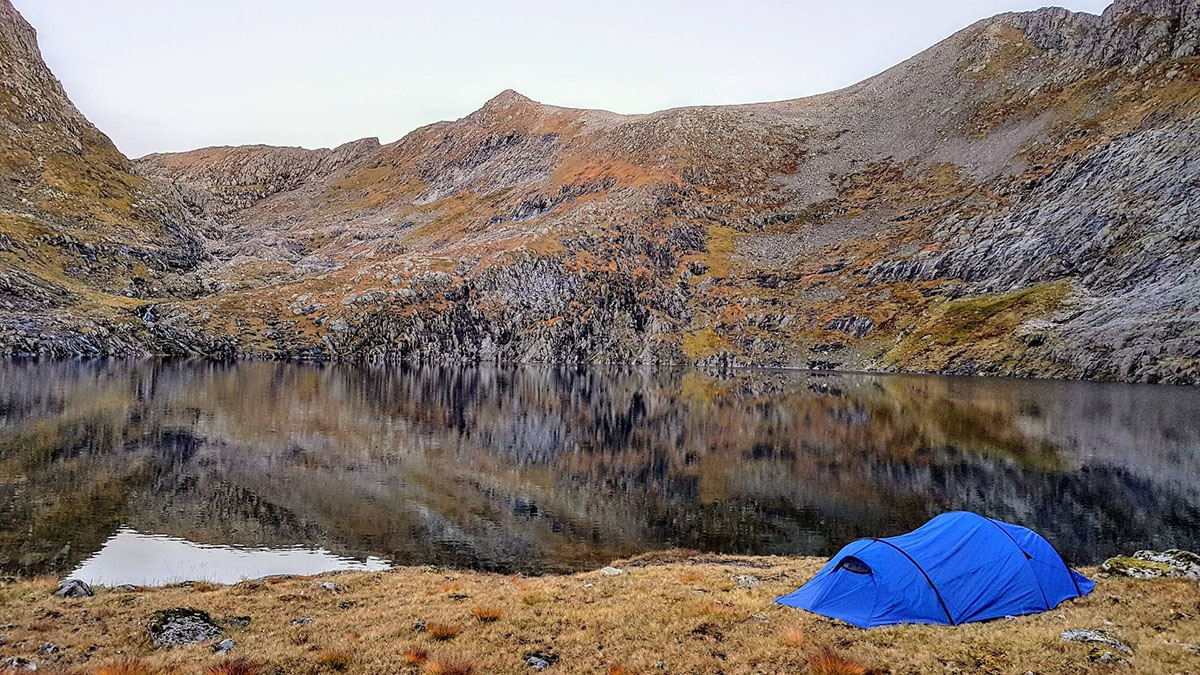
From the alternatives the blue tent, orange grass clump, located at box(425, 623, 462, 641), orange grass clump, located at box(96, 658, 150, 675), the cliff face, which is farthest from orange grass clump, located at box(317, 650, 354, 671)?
the cliff face

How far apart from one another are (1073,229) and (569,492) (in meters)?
145

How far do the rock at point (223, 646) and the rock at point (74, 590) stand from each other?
6.84 m

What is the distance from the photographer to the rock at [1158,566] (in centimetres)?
1958

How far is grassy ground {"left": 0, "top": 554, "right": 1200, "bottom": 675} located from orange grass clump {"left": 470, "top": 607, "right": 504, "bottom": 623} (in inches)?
1.3

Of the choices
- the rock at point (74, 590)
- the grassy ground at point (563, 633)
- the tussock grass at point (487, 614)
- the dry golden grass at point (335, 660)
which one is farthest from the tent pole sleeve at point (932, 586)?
the rock at point (74, 590)

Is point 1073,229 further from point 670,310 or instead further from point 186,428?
point 186,428

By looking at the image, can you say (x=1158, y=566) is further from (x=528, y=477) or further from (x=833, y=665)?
(x=528, y=477)

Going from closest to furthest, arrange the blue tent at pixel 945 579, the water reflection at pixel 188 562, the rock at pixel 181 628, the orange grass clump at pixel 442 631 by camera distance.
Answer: the rock at pixel 181 628
the orange grass clump at pixel 442 631
the blue tent at pixel 945 579
the water reflection at pixel 188 562

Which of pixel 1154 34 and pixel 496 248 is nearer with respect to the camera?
pixel 1154 34

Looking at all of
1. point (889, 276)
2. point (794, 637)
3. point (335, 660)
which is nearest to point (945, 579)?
point (794, 637)

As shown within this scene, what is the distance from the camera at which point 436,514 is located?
107 ft

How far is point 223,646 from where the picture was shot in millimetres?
13625

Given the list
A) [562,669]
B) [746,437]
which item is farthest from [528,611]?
[746,437]

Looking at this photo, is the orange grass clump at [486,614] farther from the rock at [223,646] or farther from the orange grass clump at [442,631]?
the rock at [223,646]
